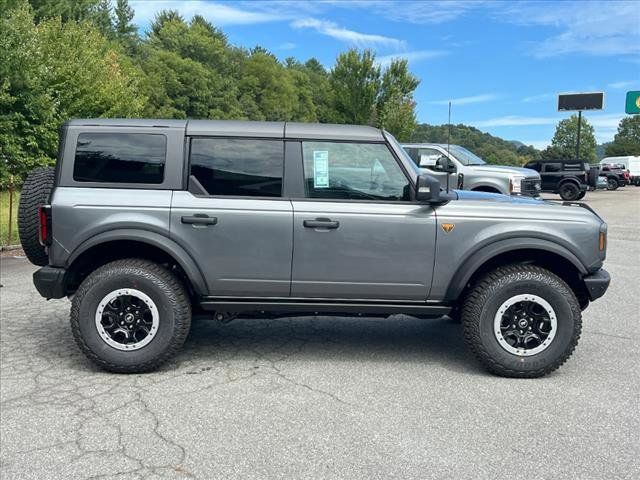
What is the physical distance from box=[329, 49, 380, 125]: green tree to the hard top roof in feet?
184

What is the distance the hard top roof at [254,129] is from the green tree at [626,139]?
90.8 metres

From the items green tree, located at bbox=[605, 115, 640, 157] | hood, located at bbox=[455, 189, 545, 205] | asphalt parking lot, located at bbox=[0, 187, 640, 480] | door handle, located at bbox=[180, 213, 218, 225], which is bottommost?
asphalt parking lot, located at bbox=[0, 187, 640, 480]

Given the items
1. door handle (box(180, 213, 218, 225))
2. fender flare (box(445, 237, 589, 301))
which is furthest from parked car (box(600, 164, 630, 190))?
door handle (box(180, 213, 218, 225))

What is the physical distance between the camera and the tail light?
4.09m

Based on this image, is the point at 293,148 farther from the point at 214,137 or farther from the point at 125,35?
the point at 125,35

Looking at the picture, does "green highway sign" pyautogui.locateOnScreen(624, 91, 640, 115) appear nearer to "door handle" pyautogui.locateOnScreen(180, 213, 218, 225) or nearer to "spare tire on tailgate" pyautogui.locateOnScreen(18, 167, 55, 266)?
"door handle" pyautogui.locateOnScreen(180, 213, 218, 225)

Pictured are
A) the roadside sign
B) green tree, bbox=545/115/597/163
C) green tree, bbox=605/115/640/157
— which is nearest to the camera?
the roadside sign

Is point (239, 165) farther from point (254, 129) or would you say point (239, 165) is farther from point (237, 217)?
point (237, 217)

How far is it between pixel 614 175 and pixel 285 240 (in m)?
39.4

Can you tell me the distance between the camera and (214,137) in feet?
14.0

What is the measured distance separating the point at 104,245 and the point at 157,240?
1.57 feet

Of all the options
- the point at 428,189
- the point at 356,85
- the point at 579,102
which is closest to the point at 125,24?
the point at 356,85

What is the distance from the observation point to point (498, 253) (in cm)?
415

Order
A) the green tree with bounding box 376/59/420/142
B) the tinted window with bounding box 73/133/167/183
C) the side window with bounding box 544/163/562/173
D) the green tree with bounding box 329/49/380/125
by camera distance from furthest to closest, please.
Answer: the green tree with bounding box 329/49/380/125 < the green tree with bounding box 376/59/420/142 < the side window with bounding box 544/163/562/173 < the tinted window with bounding box 73/133/167/183
